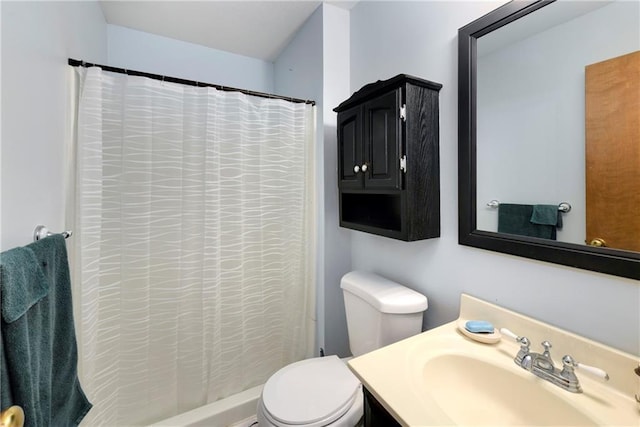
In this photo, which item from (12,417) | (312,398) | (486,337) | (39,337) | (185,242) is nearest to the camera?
(12,417)

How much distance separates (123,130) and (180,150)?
0.78 ft

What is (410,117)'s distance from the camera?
106 cm

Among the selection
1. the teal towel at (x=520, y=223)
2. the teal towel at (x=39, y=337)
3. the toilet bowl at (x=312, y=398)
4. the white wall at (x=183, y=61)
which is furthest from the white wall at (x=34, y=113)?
the teal towel at (x=520, y=223)

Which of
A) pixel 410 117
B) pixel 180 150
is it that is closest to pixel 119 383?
pixel 180 150

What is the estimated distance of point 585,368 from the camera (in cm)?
67

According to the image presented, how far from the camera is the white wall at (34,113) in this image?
0.67 meters

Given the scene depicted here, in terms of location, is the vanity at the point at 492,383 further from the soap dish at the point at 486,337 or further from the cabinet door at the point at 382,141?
the cabinet door at the point at 382,141

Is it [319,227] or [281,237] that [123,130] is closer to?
[281,237]

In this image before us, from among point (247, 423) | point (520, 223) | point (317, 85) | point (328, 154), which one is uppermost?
point (317, 85)

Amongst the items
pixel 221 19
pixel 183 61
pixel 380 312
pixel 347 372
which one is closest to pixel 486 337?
pixel 380 312

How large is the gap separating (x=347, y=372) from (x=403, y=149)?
1.00 metres

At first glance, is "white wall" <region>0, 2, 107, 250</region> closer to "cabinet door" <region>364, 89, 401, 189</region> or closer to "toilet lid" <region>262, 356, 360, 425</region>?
"toilet lid" <region>262, 356, 360, 425</region>

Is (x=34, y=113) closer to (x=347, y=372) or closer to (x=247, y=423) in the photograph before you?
(x=347, y=372)

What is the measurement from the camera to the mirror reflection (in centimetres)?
68
